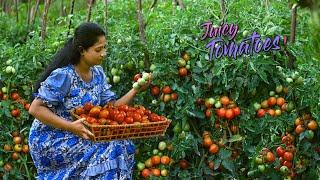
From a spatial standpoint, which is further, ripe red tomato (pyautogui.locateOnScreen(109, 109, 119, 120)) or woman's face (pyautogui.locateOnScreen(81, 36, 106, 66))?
woman's face (pyautogui.locateOnScreen(81, 36, 106, 66))

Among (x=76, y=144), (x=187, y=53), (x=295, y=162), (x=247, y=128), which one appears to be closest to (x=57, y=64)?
(x=76, y=144)

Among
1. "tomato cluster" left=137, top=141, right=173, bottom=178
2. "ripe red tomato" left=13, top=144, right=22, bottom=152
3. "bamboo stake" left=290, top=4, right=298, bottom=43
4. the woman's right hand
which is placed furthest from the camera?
"ripe red tomato" left=13, top=144, right=22, bottom=152

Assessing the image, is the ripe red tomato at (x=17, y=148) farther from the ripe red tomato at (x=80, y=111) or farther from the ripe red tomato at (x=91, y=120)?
the ripe red tomato at (x=91, y=120)

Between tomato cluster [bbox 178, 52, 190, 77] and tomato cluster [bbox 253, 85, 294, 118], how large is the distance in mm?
385

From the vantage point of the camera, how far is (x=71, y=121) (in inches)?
123

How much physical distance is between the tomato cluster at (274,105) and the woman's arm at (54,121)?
2.79 feet

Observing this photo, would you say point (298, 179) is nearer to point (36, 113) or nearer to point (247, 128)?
point (247, 128)

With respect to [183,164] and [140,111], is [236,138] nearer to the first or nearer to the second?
[183,164]

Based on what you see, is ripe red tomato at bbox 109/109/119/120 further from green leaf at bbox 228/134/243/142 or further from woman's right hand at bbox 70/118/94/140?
green leaf at bbox 228/134/243/142

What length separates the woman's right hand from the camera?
283cm

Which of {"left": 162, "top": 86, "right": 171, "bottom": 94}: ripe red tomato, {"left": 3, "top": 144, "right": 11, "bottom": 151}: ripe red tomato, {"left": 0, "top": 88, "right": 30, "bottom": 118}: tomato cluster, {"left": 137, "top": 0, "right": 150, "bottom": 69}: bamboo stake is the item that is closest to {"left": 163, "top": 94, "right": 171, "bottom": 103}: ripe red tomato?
{"left": 162, "top": 86, "right": 171, "bottom": 94}: ripe red tomato

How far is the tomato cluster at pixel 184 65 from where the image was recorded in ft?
10.8

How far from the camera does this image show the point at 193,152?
11.0 feet

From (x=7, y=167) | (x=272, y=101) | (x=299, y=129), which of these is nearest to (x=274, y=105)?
(x=272, y=101)
